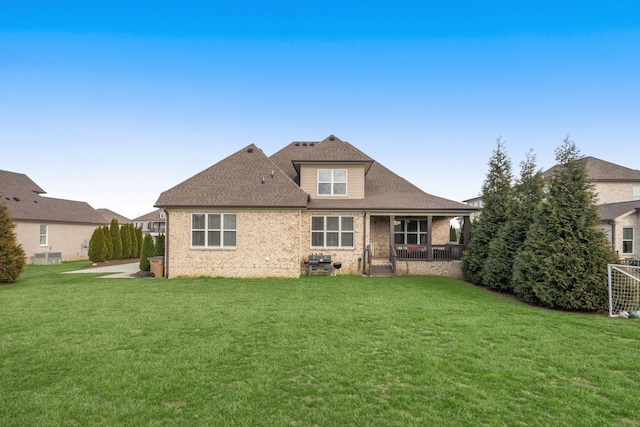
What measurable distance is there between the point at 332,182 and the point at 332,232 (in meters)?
3.12

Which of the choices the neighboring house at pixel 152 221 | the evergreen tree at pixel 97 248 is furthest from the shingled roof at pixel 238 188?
the neighboring house at pixel 152 221

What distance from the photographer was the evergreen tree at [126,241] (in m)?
25.5

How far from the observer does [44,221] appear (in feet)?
75.8

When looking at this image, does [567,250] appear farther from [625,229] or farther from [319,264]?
[625,229]

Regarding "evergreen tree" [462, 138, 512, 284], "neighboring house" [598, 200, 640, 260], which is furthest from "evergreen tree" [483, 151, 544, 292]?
"neighboring house" [598, 200, 640, 260]

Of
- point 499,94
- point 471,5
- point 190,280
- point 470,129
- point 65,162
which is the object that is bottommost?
point 190,280

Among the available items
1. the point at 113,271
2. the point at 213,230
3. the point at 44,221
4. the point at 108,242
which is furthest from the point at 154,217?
the point at 213,230

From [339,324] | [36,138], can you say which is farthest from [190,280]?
[36,138]

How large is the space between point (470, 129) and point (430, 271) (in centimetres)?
1175

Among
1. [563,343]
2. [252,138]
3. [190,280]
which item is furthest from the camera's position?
[252,138]

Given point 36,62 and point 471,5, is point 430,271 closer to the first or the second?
point 471,5

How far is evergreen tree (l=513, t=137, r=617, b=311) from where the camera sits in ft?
28.3

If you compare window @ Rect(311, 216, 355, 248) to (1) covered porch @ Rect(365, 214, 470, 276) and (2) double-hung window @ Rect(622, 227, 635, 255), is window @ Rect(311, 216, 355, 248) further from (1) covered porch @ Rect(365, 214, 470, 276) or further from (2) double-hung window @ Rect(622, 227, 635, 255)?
(2) double-hung window @ Rect(622, 227, 635, 255)

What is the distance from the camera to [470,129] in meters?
20.2
